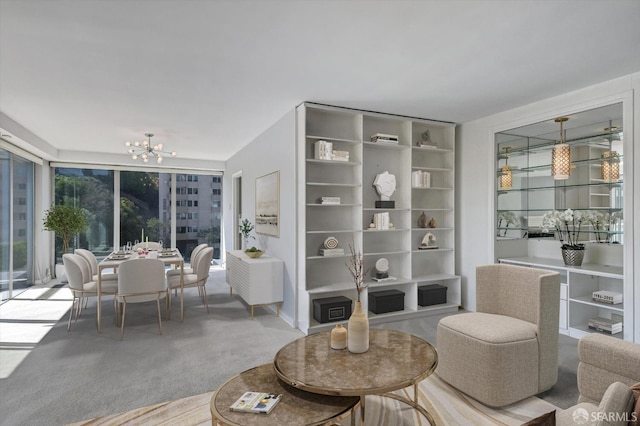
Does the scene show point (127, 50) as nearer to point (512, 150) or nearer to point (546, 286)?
point (546, 286)

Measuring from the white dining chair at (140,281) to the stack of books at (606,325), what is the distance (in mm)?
4703

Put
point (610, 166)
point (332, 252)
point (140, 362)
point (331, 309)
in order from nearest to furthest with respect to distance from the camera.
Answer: point (140, 362) < point (610, 166) < point (331, 309) < point (332, 252)

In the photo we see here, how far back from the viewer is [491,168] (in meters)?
4.64

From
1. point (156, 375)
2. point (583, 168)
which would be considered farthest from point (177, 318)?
point (583, 168)

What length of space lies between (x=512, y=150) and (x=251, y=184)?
4128 mm

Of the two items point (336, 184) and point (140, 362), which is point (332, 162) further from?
point (140, 362)

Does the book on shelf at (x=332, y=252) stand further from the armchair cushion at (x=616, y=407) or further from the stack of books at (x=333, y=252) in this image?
the armchair cushion at (x=616, y=407)

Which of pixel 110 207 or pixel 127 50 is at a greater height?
pixel 127 50

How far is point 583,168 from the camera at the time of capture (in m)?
4.06

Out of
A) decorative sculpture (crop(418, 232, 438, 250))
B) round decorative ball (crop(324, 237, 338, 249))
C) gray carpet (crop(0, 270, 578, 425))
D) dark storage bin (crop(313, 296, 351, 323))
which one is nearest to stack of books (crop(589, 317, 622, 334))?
gray carpet (crop(0, 270, 578, 425))

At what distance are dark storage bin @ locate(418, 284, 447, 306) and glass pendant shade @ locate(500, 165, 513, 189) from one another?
159 cm

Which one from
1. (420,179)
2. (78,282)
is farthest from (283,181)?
(78,282)

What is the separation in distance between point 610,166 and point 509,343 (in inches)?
105

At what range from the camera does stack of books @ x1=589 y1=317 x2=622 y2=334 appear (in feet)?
11.8
